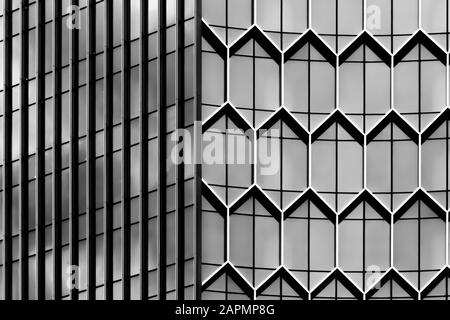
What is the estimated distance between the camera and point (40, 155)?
76.3 metres

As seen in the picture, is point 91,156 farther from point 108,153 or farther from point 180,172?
point 180,172

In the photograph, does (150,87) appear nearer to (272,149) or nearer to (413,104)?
(272,149)

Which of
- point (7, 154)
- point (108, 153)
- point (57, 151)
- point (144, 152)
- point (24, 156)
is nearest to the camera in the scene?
point (144, 152)

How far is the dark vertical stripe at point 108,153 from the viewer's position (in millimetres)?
74188

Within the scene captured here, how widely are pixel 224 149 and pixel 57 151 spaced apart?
7051 mm

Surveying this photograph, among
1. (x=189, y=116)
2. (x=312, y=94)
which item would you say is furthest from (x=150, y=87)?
(x=312, y=94)

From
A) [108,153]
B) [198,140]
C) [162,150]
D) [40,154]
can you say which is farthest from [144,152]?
[40,154]

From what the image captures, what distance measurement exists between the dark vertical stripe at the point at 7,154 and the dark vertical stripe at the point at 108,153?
14.6 ft

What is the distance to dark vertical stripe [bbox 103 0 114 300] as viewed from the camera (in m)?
74.2

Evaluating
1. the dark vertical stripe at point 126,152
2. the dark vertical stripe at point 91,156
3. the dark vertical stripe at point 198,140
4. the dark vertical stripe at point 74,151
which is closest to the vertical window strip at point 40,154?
the dark vertical stripe at point 74,151

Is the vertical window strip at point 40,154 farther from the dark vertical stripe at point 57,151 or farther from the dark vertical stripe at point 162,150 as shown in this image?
the dark vertical stripe at point 162,150

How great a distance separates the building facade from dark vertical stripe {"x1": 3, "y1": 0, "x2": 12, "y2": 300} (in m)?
0.06

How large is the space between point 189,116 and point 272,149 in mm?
3979

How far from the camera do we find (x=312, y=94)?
76562mm
